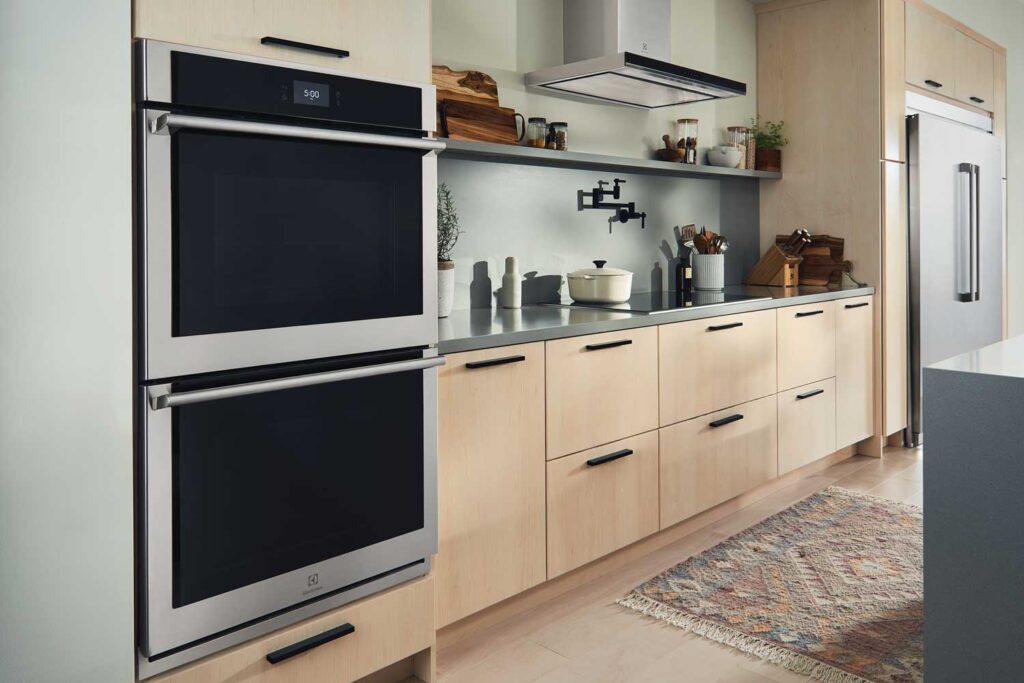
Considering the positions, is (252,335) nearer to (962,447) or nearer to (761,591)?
(962,447)

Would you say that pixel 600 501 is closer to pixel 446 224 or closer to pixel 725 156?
pixel 446 224

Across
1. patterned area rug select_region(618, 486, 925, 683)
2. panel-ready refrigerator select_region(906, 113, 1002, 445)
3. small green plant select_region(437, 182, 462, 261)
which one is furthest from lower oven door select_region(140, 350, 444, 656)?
panel-ready refrigerator select_region(906, 113, 1002, 445)

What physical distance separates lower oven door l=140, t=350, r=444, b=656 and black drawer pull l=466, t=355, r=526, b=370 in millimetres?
165

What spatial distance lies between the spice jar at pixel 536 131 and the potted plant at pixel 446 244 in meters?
0.41

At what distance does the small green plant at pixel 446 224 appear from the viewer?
2674 mm

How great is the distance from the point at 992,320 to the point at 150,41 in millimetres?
4973

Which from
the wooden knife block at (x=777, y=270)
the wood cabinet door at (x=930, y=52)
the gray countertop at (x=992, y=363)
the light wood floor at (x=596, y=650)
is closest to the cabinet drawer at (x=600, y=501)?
the light wood floor at (x=596, y=650)

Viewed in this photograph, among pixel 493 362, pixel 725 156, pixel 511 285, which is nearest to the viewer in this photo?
pixel 493 362

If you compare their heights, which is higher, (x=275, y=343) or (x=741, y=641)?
(x=275, y=343)

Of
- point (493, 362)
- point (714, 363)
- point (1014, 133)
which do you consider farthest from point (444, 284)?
point (1014, 133)

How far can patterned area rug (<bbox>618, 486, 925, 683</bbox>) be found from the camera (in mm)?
2172

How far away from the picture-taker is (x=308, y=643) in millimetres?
1757

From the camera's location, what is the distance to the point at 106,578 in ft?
4.81

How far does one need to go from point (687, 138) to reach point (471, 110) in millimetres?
1374
